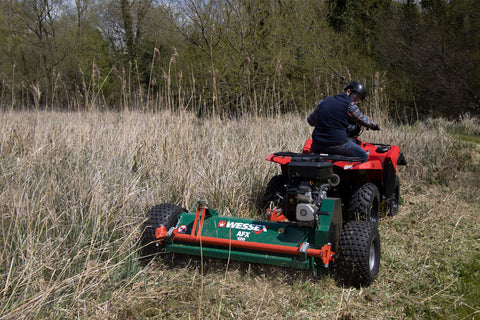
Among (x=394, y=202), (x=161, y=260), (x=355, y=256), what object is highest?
(x=355, y=256)

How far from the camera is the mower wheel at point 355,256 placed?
296 centimetres

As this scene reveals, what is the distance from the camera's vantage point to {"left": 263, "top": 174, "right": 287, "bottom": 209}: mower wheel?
4055 millimetres

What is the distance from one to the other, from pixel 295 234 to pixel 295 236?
2 centimetres

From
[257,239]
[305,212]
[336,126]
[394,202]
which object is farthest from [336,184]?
[394,202]

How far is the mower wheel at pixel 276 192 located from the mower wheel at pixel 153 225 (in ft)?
3.21

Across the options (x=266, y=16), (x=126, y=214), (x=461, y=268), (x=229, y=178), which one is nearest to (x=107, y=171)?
(x=126, y=214)

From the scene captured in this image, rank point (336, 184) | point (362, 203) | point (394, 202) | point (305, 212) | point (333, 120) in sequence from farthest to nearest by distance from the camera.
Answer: point (394, 202) < point (333, 120) < point (362, 203) < point (336, 184) < point (305, 212)

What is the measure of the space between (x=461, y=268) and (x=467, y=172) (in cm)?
349

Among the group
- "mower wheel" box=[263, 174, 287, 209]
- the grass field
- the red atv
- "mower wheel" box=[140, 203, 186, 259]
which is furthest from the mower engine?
"mower wheel" box=[140, 203, 186, 259]

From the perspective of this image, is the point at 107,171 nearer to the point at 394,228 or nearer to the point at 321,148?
the point at 321,148

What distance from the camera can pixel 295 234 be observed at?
10.4 feet

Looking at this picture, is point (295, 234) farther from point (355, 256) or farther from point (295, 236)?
point (355, 256)

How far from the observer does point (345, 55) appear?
1545 cm

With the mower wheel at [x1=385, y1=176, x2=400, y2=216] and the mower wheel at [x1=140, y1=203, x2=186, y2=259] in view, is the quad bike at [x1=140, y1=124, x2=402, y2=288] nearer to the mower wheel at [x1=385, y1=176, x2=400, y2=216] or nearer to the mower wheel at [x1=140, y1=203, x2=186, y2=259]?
the mower wheel at [x1=140, y1=203, x2=186, y2=259]
